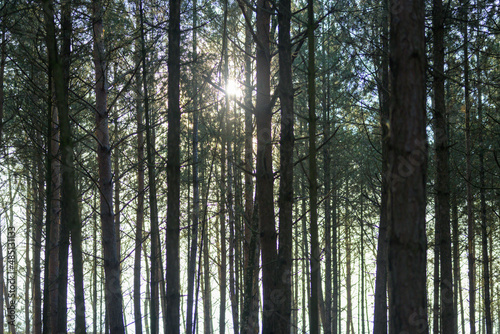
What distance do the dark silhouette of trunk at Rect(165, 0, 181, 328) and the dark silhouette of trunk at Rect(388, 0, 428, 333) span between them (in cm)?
263

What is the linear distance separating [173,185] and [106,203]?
6.68ft

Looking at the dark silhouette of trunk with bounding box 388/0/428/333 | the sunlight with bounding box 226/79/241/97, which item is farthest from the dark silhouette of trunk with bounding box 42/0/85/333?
the sunlight with bounding box 226/79/241/97

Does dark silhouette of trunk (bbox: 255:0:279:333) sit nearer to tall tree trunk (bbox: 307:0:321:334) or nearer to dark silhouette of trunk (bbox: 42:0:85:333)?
tall tree trunk (bbox: 307:0:321:334)

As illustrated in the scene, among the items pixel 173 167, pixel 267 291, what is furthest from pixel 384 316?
pixel 173 167

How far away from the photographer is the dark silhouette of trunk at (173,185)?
5.25 metres

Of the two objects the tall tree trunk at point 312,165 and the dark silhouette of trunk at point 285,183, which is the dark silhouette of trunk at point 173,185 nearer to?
the dark silhouette of trunk at point 285,183

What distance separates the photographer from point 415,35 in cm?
367

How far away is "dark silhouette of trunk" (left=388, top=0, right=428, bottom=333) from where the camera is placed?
3.57 metres

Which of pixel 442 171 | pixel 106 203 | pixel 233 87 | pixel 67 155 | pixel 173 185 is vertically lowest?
pixel 106 203

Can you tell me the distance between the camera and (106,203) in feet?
22.4

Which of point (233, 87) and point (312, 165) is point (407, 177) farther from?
point (233, 87)

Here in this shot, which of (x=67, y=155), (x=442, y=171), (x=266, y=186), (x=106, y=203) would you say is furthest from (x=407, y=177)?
(x=106, y=203)

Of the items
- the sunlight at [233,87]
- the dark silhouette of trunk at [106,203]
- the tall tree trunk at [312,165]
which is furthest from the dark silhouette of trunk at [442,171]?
the dark silhouette of trunk at [106,203]

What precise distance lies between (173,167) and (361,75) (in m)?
5.21
